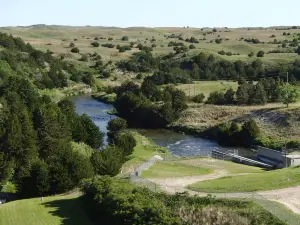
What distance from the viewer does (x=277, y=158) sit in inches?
2116

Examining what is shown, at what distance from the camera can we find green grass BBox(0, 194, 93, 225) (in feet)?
103

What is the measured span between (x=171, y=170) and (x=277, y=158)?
1390cm

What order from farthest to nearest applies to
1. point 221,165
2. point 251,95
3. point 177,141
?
point 251,95
point 177,141
point 221,165

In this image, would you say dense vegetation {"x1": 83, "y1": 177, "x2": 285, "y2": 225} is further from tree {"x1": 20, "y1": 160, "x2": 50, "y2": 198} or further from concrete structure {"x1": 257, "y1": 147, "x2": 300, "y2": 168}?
concrete structure {"x1": 257, "y1": 147, "x2": 300, "y2": 168}

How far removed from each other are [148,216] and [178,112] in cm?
5583

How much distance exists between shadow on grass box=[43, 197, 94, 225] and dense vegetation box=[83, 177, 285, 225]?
849mm

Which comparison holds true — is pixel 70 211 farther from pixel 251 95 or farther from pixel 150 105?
pixel 251 95

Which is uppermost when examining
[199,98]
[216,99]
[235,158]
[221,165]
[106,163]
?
[106,163]

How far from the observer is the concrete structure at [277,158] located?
4930cm

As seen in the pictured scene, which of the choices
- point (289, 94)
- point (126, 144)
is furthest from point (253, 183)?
point (289, 94)

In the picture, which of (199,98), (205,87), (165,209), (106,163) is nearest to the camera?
(165,209)

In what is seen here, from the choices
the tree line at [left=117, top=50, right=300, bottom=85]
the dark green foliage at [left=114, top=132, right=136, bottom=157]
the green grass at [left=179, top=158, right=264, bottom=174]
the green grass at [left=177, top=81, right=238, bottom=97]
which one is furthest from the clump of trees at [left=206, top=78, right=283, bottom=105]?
the dark green foliage at [left=114, top=132, right=136, bottom=157]

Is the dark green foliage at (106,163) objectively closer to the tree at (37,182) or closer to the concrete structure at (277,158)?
the tree at (37,182)

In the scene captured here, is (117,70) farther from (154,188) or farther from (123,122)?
(154,188)
